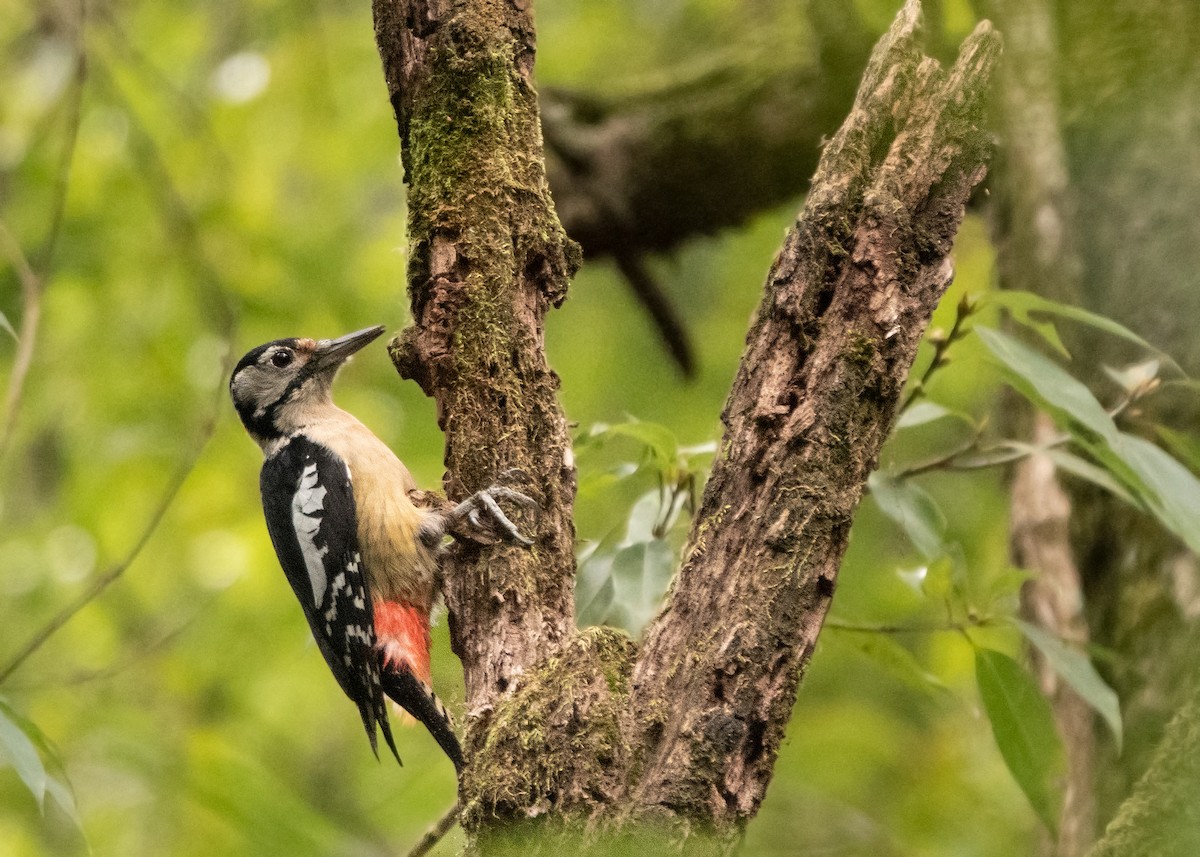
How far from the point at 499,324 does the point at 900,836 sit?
4.43 meters

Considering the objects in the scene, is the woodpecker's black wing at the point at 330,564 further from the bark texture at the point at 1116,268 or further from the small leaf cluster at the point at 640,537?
the bark texture at the point at 1116,268

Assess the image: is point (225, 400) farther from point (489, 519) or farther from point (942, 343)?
point (942, 343)

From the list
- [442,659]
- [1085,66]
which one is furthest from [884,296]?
[442,659]

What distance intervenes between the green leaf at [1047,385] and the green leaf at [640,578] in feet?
2.74

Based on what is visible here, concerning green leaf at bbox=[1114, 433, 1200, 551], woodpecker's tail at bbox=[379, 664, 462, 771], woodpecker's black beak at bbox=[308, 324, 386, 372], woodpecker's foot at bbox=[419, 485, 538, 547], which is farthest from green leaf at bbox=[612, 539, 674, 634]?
woodpecker's black beak at bbox=[308, 324, 386, 372]

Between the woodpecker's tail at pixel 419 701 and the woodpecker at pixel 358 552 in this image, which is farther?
the woodpecker at pixel 358 552

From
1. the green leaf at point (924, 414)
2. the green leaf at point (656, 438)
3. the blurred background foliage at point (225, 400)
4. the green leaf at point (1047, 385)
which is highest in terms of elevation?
the green leaf at point (1047, 385)

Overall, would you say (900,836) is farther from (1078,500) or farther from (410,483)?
(410,483)

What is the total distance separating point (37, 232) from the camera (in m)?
5.48

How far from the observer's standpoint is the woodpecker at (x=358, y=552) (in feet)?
11.4

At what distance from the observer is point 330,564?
12.3 feet

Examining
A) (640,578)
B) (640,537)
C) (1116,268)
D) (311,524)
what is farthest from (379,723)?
(1116,268)

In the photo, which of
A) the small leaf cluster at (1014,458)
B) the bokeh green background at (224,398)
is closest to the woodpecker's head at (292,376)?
the bokeh green background at (224,398)

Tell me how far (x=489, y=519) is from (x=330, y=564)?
1563 mm
